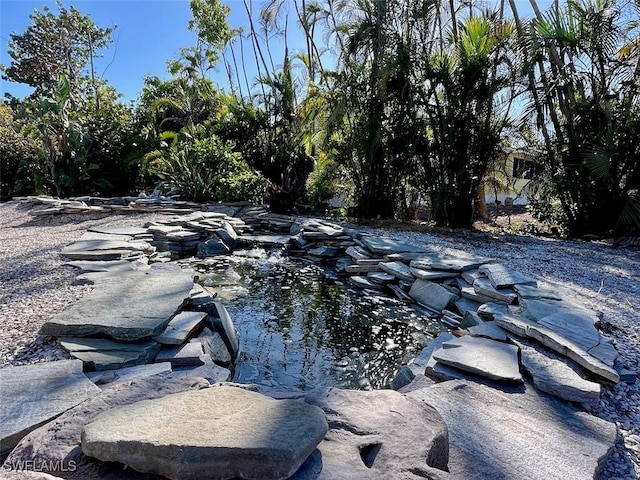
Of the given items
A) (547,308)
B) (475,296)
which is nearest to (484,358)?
(547,308)

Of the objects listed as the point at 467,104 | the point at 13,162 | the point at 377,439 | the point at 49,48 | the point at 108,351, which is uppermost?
the point at 49,48

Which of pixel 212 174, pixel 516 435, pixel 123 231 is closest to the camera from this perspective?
pixel 516 435

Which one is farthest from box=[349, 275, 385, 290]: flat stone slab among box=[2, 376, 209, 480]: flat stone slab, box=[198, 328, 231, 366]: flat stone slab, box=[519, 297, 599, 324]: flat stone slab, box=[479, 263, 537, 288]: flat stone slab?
box=[2, 376, 209, 480]: flat stone slab

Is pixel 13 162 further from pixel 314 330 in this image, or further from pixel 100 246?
pixel 314 330

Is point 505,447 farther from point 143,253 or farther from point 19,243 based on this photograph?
point 19,243

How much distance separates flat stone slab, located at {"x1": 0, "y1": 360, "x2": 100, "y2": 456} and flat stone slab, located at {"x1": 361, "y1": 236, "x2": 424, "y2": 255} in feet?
11.9

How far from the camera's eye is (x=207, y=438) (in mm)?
1106

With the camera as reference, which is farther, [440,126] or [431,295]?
[440,126]

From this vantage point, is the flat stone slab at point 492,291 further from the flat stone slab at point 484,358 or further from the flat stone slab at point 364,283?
the flat stone slab at point 364,283

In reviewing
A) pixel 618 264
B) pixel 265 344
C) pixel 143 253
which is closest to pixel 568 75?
pixel 618 264

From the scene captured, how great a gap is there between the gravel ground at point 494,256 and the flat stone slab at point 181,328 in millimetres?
508

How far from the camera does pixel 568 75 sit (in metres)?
6.39

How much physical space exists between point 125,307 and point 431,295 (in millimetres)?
2664

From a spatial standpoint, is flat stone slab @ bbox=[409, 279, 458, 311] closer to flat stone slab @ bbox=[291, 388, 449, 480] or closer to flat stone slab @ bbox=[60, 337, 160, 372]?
flat stone slab @ bbox=[291, 388, 449, 480]
